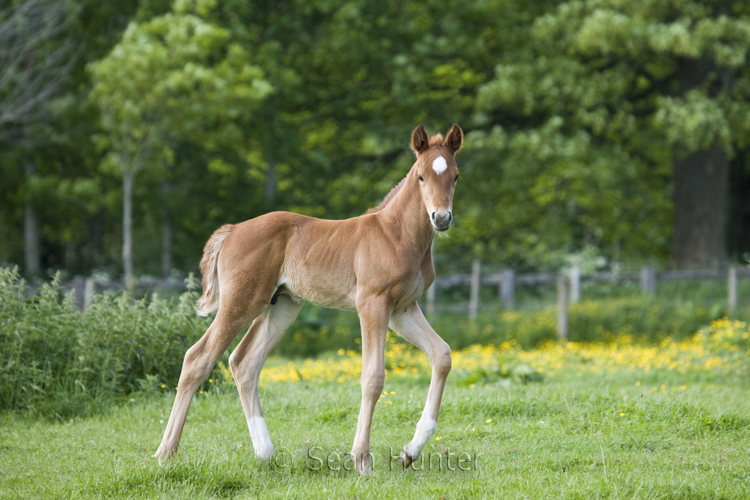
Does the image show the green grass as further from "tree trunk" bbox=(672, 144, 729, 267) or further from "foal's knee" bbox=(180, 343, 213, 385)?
"tree trunk" bbox=(672, 144, 729, 267)

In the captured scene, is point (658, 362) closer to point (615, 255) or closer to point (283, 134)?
point (283, 134)

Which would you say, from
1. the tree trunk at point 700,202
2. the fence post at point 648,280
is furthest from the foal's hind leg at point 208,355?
the tree trunk at point 700,202

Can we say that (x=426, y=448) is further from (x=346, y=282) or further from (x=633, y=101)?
(x=633, y=101)

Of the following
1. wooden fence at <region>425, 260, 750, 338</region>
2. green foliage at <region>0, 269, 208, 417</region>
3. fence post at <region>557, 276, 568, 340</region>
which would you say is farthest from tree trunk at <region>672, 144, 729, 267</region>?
green foliage at <region>0, 269, 208, 417</region>

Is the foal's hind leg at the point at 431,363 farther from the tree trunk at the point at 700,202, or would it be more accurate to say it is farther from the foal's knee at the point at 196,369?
the tree trunk at the point at 700,202

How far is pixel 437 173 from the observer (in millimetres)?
4699

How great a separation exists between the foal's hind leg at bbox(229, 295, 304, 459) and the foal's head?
4.58ft

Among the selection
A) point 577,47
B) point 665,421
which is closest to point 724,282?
point 577,47

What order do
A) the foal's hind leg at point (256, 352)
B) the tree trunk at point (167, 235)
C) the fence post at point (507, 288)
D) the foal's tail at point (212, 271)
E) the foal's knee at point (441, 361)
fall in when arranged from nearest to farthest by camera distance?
1. the foal's knee at point (441, 361)
2. the foal's hind leg at point (256, 352)
3. the foal's tail at point (212, 271)
4. the fence post at point (507, 288)
5. the tree trunk at point (167, 235)

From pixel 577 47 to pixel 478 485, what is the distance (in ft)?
50.7

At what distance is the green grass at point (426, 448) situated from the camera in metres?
4.44

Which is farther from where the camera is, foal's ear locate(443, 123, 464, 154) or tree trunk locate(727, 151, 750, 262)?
tree trunk locate(727, 151, 750, 262)

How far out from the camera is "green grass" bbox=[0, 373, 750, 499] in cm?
444

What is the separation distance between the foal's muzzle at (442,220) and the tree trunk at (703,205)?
16.2 m
